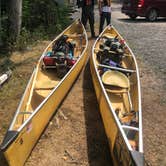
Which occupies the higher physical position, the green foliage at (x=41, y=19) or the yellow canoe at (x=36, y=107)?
the green foliage at (x=41, y=19)

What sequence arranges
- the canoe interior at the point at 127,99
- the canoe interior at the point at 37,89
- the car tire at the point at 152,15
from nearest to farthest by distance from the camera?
1. the canoe interior at the point at 127,99
2. the canoe interior at the point at 37,89
3. the car tire at the point at 152,15

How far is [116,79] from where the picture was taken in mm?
7941

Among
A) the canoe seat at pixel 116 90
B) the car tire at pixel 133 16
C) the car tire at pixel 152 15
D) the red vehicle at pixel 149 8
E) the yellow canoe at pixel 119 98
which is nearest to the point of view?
the yellow canoe at pixel 119 98

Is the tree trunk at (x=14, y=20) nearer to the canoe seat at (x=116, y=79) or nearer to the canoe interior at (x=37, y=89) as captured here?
the canoe interior at (x=37, y=89)

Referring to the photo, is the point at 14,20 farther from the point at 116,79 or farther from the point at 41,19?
the point at 116,79

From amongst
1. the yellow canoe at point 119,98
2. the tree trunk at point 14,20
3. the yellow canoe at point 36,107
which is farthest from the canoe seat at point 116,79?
the tree trunk at point 14,20

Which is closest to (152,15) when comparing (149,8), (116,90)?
(149,8)

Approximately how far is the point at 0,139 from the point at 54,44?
4314mm

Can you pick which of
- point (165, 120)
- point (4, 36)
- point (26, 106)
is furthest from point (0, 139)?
point (4, 36)

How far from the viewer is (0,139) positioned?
6.11 meters

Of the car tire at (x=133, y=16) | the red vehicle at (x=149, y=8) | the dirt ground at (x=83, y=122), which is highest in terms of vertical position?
the red vehicle at (x=149, y=8)

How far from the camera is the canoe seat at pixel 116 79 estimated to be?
7707 mm

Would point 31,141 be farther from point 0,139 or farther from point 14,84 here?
point 14,84

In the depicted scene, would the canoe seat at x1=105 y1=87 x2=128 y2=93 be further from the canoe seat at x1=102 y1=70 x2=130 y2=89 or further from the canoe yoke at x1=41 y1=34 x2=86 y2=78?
the canoe yoke at x1=41 y1=34 x2=86 y2=78
